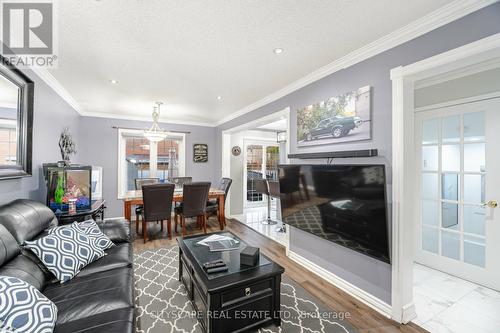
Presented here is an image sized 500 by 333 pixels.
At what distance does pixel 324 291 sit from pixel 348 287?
0.25 meters

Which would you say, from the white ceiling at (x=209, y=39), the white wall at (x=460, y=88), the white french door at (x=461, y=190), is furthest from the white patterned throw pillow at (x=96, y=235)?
the white wall at (x=460, y=88)

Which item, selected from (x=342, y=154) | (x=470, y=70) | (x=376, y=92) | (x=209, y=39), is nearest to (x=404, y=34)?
(x=376, y=92)

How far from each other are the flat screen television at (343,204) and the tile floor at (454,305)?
74 centimetres

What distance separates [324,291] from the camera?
91.0 inches

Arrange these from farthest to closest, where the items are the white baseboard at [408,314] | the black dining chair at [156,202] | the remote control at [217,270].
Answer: the black dining chair at [156,202] → the white baseboard at [408,314] → the remote control at [217,270]

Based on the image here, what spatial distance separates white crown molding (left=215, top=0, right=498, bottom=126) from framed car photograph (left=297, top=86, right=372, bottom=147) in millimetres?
332

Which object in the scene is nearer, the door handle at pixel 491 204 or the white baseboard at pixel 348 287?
the white baseboard at pixel 348 287

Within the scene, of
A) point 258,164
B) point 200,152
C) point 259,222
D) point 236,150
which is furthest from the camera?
point 258,164

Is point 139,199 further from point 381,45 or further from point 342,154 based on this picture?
point 381,45

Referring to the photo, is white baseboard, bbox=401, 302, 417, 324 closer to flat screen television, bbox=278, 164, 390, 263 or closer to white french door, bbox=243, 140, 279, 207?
flat screen television, bbox=278, 164, 390, 263

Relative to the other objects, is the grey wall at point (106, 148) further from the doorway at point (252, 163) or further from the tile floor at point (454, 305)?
the tile floor at point (454, 305)

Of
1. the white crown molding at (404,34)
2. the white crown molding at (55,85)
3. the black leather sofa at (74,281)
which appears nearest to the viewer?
the black leather sofa at (74,281)

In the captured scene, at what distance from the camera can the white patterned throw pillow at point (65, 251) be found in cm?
164

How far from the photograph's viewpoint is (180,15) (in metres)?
1.69
